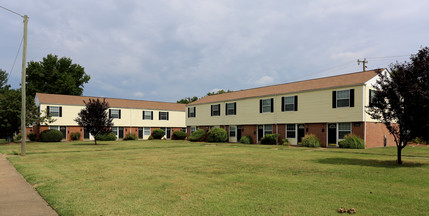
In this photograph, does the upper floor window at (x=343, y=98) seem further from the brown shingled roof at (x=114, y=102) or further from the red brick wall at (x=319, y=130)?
the brown shingled roof at (x=114, y=102)

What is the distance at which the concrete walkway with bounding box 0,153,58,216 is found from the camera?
618 centimetres

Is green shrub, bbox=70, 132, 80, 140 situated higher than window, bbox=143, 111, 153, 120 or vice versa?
window, bbox=143, 111, 153, 120

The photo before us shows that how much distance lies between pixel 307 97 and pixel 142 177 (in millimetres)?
22992

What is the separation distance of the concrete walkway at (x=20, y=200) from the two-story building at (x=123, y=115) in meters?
35.1

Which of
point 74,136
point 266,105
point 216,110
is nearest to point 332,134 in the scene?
point 266,105

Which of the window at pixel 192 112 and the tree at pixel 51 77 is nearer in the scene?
the window at pixel 192 112

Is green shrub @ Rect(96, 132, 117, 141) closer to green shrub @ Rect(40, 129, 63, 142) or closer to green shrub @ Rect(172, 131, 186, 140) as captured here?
green shrub @ Rect(40, 129, 63, 142)

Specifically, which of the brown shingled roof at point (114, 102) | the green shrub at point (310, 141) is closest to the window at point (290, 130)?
the green shrub at point (310, 141)

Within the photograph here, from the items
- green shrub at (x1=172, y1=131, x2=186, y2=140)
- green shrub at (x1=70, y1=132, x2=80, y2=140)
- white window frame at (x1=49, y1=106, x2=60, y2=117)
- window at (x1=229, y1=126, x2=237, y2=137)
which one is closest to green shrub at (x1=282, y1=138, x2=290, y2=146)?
window at (x1=229, y1=126, x2=237, y2=137)

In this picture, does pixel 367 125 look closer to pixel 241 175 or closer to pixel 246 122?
pixel 246 122

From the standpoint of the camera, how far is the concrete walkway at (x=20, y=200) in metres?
6.18

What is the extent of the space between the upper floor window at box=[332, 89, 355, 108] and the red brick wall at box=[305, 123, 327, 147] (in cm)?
232

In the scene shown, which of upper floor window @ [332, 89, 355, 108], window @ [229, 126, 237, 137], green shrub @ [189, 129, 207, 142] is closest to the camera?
upper floor window @ [332, 89, 355, 108]

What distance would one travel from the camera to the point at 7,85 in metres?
81.6
